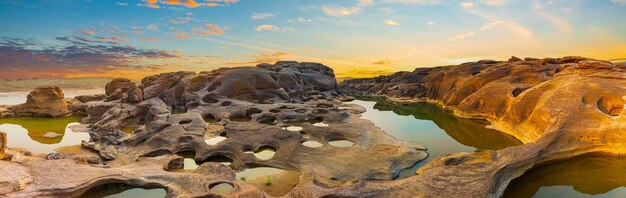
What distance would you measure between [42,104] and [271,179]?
24916 millimetres

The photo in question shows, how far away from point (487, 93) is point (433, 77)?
18261 millimetres

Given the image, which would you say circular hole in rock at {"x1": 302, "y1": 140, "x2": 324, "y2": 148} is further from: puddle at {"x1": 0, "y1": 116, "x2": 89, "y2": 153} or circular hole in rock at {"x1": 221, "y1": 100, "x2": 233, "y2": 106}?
circular hole in rock at {"x1": 221, "y1": 100, "x2": 233, "y2": 106}

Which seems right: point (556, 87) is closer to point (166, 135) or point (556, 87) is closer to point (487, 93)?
point (487, 93)

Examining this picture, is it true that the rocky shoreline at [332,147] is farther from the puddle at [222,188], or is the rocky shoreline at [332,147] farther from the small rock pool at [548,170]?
the small rock pool at [548,170]

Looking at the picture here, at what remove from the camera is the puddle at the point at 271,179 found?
9211 mm

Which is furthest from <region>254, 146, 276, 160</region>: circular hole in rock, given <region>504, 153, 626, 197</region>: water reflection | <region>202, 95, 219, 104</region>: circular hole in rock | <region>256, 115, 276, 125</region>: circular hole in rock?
<region>202, 95, 219, 104</region>: circular hole in rock

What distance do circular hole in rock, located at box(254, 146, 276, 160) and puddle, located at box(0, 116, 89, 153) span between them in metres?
8.53

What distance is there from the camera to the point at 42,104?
2584 cm

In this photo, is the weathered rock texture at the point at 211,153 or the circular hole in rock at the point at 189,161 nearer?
the weathered rock texture at the point at 211,153

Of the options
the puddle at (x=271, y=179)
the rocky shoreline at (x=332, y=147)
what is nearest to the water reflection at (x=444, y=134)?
the rocky shoreline at (x=332, y=147)

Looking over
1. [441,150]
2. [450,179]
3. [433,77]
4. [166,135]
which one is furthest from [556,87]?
[433,77]

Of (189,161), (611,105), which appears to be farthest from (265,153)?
(611,105)

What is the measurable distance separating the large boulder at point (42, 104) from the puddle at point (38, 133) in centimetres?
78

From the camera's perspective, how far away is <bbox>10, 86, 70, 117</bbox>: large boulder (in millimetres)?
25719
